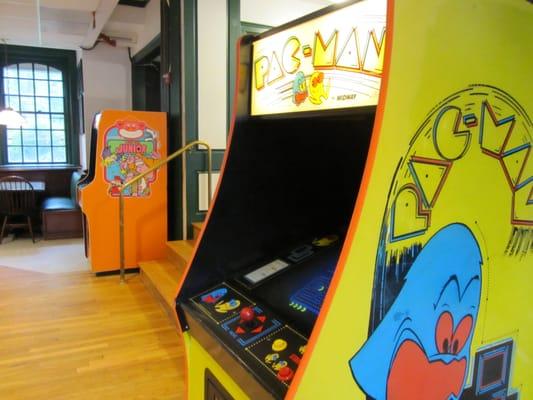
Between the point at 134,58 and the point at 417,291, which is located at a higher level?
the point at 134,58

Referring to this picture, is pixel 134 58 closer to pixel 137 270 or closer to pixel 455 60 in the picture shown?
pixel 137 270

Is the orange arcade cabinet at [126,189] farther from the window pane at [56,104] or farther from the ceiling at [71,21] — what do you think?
the window pane at [56,104]

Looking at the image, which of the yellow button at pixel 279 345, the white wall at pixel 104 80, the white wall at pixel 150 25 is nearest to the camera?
the yellow button at pixel 279 345

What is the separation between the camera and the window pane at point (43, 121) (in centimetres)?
658

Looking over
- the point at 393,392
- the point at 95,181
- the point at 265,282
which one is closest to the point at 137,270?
the point at 95,181

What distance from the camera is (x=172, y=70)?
390cm

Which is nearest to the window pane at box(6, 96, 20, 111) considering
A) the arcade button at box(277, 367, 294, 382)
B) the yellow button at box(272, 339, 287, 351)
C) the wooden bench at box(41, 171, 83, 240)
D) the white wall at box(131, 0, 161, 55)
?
the wooden bench at box(41, 171, 83, 240)

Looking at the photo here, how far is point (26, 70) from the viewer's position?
6.45 metres

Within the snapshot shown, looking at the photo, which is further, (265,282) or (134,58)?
(134,58)

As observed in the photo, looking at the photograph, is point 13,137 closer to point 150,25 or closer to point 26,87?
point 26,87

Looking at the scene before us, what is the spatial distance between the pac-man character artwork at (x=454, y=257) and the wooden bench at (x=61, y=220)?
5.27 meters

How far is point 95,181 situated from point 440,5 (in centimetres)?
362

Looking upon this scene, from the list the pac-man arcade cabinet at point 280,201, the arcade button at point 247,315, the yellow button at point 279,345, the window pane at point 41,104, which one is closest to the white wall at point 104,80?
the window pane at point 41,104

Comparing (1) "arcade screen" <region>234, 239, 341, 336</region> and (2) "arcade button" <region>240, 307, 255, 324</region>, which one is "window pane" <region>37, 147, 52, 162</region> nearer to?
(1) "arcade screen" <region>234, 239, 341, 336</region>
